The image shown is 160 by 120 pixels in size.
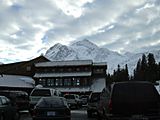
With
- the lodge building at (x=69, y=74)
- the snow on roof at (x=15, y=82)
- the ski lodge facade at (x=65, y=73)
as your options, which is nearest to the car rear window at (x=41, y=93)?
the snow on roof at (x=15, y=82)

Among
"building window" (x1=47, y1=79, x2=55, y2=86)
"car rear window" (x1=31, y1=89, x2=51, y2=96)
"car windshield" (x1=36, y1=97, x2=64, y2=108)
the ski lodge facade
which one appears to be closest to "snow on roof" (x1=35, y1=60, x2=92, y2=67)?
the ski lodge facade

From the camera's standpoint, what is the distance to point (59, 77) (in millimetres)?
89250

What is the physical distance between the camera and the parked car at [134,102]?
14500 mm

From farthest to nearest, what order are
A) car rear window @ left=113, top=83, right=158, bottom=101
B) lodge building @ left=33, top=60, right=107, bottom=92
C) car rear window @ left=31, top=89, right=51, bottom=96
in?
lodge building @ left=33, top=60, right=107, bottom=92 → car rear window @ left=31, top=89, right=51, bottom=96 → car rear window @ left=113, top=83, right=158, bottom=101

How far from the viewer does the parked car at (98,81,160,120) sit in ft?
47.6

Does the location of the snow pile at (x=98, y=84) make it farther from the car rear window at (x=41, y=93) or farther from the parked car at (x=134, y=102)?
the parked car at (x=134, y=102)

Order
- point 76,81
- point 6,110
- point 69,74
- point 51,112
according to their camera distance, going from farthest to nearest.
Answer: point 69,74
point 76,81
point 6,110
point 51,112

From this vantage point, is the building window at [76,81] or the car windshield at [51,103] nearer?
the car windshield at [51,103]

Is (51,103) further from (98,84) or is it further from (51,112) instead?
(98,84)

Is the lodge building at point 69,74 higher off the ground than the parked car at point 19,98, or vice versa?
the lodge building at point 69,74

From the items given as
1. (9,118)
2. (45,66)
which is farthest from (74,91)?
(9,118)

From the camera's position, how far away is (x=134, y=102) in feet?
47.9

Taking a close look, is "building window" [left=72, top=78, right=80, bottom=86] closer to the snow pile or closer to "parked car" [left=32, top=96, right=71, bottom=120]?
the snow pile

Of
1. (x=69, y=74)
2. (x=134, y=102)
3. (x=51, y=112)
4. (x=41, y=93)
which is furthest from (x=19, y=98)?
(x=69, y=74)
